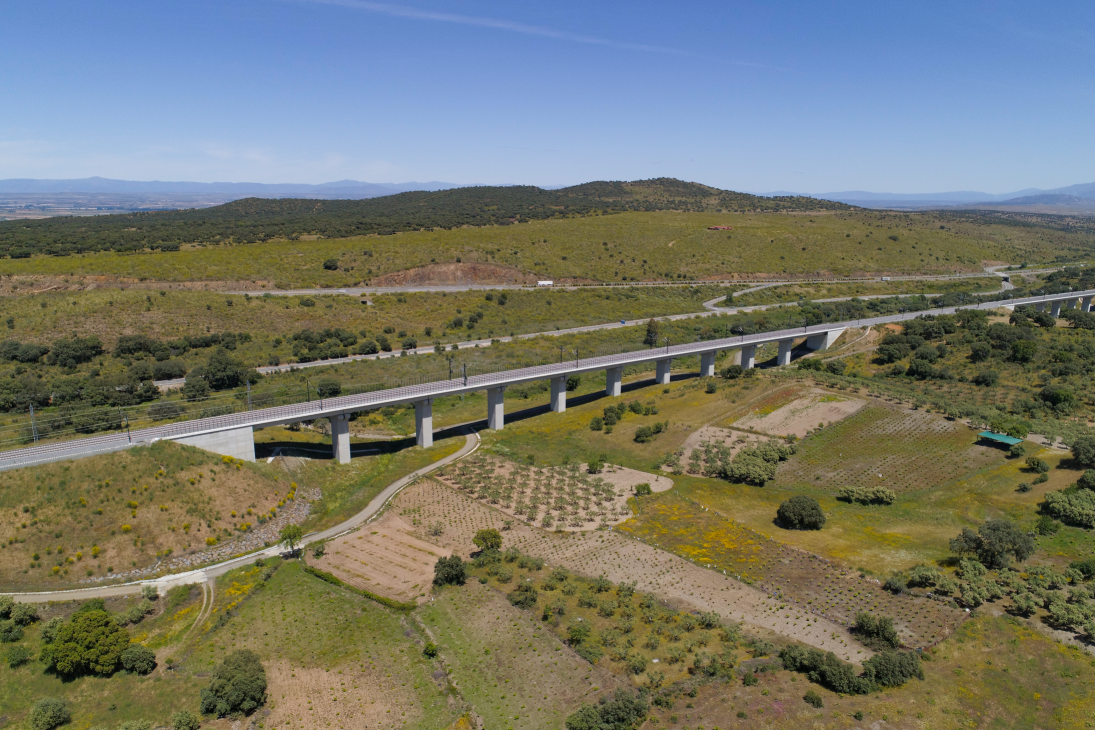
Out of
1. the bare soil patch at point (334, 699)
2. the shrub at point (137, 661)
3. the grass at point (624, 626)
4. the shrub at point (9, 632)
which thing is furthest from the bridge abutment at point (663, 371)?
the shrub at point (9, 632)

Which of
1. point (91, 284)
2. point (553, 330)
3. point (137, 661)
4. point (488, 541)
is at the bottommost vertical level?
point (137, 661)

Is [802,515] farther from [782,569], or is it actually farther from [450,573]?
[450,573]

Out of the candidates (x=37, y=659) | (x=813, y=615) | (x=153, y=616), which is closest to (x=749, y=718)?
(x=813, y=615)

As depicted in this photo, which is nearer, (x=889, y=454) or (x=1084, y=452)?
(x=1084, y=452)

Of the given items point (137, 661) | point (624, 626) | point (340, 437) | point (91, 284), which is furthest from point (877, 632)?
point (91, 284)

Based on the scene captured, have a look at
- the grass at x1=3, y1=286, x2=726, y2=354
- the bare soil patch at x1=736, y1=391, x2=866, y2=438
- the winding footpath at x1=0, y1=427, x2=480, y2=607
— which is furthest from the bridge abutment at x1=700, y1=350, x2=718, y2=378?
the winding footpath at x1=0, y1=427, x2=480, y2=607
